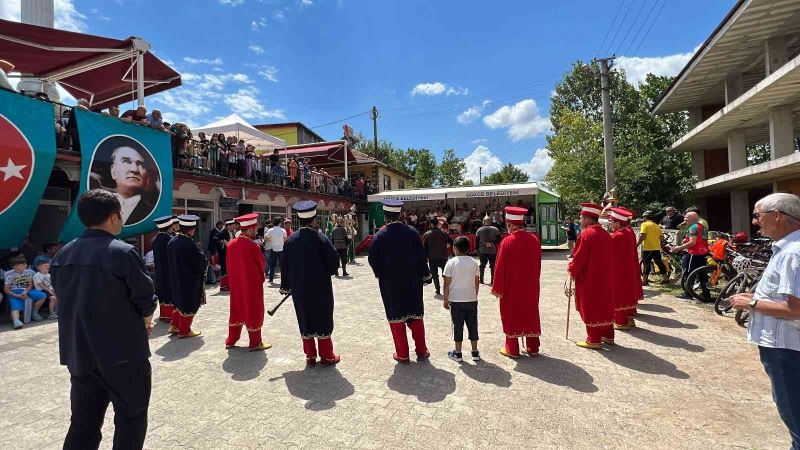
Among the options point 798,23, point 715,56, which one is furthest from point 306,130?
point 798,23

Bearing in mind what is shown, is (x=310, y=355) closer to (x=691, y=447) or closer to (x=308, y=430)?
(x=308, y=430)

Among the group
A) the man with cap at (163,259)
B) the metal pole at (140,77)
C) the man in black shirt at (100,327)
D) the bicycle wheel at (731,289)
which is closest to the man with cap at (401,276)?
the man in black shirt at (100,327)

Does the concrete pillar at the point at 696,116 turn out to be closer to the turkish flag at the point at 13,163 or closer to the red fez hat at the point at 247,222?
the red fez hat at the point at 247,222

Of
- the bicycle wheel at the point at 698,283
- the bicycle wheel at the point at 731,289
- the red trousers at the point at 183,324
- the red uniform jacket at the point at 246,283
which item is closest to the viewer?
the red uniform jacket at the point at 246,283

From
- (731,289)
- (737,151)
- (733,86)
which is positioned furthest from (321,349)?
(737,151)

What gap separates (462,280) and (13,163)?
8617 millimetres

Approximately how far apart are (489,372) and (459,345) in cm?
51

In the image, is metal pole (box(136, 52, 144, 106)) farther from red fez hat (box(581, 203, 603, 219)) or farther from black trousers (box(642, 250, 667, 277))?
black trousers (box(642, 250, 667, 277))

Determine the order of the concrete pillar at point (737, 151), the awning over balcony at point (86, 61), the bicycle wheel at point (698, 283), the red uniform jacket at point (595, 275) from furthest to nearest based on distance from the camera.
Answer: the concrete pillar at point (737, 151) → the awning over balcony at point (86, 61) → the bicycle wheel at point (698, 283) → the red uniform jacket at point (595, 275)

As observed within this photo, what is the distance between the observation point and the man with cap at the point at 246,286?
5184 mm

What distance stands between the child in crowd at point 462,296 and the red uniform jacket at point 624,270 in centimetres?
245

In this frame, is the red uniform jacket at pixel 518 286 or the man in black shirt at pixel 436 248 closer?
the red uniform jacket at pixel 518 286

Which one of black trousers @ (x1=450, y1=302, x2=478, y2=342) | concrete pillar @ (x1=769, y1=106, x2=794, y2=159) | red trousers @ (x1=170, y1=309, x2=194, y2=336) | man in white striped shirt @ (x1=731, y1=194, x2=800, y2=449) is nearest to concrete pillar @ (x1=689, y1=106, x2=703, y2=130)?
concrete pillar @ (x1=769, y1=106, x2=794, y2=159)

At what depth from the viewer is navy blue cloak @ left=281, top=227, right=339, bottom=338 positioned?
4551 millimetres
